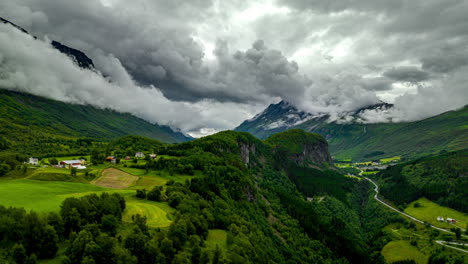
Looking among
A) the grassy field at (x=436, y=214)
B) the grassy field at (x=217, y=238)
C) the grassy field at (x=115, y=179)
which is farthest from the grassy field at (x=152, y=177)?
the grassy field at (x=436, y=214)

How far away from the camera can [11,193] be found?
5725cm

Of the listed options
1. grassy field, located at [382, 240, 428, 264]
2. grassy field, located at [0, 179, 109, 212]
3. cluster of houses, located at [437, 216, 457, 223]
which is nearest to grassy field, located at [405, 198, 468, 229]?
cluster of houses, located at [437, 216, 457, 223]

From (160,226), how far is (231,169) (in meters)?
83.1

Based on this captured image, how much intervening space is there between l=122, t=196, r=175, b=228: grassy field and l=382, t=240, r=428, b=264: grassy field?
415 feet

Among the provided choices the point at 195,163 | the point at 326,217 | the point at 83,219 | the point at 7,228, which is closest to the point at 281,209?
the point at 326,217

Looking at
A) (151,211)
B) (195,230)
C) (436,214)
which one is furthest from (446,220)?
(151,211)

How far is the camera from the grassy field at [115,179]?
84.5 metres

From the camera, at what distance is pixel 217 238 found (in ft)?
207

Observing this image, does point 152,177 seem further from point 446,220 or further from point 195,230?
point 446,220

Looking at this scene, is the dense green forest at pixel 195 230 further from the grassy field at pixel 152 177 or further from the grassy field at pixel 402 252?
the grassy field at pixel 152 177

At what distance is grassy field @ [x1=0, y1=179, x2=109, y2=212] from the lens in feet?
168

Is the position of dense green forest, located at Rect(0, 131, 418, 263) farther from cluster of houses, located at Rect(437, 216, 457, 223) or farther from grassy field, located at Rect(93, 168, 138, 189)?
cluster of houses, located at Rect(437, 216, 457, 223)

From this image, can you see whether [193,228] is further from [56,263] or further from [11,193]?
[11,193]

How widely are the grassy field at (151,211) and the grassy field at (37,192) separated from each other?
14.5 meters
